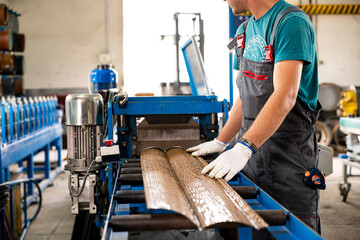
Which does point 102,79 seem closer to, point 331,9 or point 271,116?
point 271,116

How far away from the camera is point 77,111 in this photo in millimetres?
1797

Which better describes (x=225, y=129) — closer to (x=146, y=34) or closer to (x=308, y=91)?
(x=308, y=91)

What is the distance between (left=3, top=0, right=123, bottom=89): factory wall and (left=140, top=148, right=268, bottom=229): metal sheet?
249 inches

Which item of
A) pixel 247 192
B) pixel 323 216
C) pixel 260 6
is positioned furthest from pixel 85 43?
pixel 247 192

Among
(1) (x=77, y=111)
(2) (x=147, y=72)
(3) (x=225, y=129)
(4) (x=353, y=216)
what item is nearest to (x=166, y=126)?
(3) (x=225, y=129)

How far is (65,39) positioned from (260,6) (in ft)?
22.0

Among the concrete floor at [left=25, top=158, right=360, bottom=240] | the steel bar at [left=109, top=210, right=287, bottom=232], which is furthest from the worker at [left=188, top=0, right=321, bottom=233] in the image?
the concrete floor at [left=25, top=158, right=360, bottom=240]

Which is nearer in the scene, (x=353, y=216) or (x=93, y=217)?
(x=93, y=217)

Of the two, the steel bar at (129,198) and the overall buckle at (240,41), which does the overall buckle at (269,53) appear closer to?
the overall buckle at (240,41)

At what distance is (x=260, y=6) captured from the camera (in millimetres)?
1565

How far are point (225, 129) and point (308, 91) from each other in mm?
452

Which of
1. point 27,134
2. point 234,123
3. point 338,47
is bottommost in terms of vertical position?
point 27,134

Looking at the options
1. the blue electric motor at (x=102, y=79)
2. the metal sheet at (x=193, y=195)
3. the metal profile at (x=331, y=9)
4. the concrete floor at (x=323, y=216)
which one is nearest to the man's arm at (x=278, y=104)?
the metal sheet at (x=193, y=195)

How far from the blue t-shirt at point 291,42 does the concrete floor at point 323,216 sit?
2.02 m
